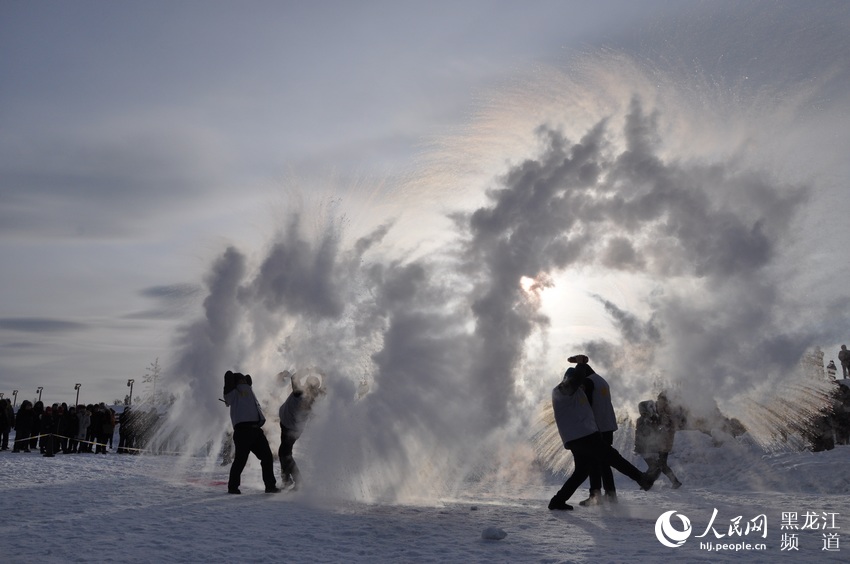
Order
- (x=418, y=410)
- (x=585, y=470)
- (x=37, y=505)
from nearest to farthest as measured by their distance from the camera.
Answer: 1. (x=37, y=505)
2. (x=585, y=470)
3. (x=418, y=410)

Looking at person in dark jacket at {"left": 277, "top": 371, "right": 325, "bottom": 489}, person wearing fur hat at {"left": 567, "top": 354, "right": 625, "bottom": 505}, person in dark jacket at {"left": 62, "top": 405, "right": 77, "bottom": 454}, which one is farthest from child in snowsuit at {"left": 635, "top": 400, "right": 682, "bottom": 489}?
person in dark jacket at {"left": 62, "top": 405, "right": 77, "bottom": 454}

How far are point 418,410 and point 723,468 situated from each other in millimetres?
9840

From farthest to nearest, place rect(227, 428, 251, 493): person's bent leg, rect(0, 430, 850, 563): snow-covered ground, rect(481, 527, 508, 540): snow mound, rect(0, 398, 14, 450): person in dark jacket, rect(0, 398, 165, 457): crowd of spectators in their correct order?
1. rect(0, 398, 165, 457): crowd of spectators
2. rect(0, 398, 14, 450): person in dark jacket
3. rect(227, 428, 251, 493): person's bent leg
4. rect(481, 527, 508, 540): snow mound
5. rect(0, 430, 850, 563): snow-covered ground

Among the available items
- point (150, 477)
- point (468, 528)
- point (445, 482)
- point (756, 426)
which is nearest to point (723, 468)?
point (756, 426)

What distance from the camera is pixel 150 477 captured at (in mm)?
13688

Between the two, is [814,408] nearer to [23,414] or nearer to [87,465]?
[87,465]

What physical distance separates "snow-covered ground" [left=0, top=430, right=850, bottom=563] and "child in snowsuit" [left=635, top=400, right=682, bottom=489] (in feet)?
1.76

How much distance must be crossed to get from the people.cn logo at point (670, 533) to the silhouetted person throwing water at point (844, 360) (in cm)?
2026

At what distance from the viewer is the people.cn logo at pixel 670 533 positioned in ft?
22.7

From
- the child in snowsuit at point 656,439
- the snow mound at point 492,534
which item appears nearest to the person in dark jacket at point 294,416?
the snow mound at point 492,534

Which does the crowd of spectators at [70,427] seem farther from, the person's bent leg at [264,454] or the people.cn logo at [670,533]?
the people.cn logo at [670,533]

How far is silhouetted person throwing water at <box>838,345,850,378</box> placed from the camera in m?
24.6

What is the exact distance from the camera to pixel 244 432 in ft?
36.9

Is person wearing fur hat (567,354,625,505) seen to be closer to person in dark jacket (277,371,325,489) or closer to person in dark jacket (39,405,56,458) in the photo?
person in dark jacket (277,371,325,489)
